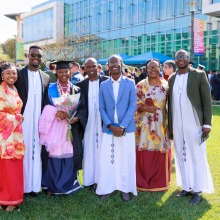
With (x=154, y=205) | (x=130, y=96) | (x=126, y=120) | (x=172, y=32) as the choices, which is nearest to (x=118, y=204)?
(x=154, y=205)

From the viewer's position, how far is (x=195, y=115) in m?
5.27

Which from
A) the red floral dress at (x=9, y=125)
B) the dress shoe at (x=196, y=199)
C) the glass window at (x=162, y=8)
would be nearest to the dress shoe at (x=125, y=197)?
the dress shoe at (x=196, y=199)

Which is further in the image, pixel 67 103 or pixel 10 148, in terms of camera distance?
pixel 67 103

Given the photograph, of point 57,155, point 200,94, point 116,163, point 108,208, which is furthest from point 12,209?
point 200,94

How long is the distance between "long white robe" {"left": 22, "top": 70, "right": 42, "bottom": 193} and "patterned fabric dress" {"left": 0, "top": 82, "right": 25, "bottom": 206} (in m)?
0.45

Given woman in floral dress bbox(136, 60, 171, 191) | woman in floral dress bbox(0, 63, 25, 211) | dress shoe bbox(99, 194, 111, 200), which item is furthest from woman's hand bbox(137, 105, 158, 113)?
woman in floral dress bbox(0, 63, 25, 211)

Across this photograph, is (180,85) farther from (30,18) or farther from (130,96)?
(30,18)

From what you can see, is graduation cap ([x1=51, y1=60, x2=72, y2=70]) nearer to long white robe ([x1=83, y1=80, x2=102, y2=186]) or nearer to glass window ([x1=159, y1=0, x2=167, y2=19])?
long white robe ([x1=83, y1=80, x2=102, y2=186])

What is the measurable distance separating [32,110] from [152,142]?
189 centimetres

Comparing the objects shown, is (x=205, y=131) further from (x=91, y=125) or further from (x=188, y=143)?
(x=91, y=125)

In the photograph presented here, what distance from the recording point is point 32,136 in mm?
5461

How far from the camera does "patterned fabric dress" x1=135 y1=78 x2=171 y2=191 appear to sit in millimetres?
5719

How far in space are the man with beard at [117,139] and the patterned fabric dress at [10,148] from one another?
1213 millimetres

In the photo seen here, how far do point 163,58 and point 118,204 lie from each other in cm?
1654
